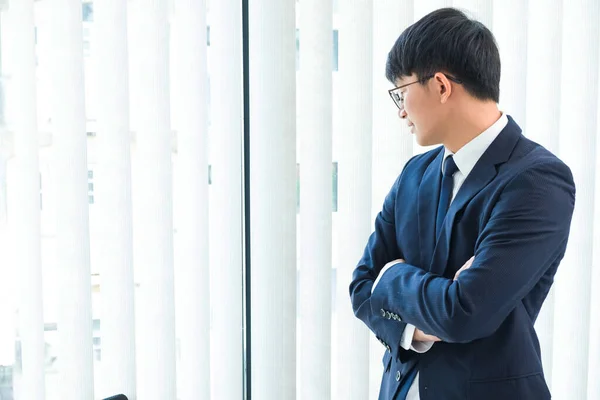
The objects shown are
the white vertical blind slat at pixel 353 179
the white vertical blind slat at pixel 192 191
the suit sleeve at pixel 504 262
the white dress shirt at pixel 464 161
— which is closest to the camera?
the suit sleeve at pixel 504 262

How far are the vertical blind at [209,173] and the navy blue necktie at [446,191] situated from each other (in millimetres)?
432

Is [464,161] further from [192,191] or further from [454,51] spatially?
[192,191]

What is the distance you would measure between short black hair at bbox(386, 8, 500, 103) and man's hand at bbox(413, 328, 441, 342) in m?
0.45

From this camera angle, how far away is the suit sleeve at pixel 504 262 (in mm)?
1156

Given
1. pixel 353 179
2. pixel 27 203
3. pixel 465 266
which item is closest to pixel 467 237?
pixel 465 266

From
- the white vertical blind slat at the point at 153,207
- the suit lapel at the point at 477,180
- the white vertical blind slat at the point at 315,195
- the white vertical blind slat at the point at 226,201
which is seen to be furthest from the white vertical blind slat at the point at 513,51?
the white vertical blind slat at the point at 153,207

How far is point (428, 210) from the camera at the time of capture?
130 centimetres

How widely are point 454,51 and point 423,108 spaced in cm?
12

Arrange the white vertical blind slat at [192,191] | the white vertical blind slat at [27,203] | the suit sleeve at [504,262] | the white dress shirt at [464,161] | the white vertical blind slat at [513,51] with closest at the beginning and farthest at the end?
the suit sleeve at [504,262] < the white dress shirt at [464,161] < the white vertical blind slat at [27,203] < the white vertical blind slat at [192,191] < the white vertical blind slat at [513,51]

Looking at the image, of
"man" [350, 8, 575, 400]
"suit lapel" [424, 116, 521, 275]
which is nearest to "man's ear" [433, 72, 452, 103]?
"man" [350, 8, 575, 400]

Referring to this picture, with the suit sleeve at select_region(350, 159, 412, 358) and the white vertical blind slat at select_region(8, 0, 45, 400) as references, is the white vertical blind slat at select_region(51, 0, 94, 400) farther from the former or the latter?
the suit sleeve at select_region(350, 159, 412, 358)

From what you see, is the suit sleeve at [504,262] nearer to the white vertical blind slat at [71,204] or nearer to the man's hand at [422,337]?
the man's hand at [422,337]

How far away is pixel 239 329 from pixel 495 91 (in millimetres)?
857

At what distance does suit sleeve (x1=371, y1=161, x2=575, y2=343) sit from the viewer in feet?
3.79
